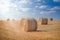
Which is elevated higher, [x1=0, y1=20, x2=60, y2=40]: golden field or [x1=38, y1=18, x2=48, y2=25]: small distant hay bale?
[x1=38, y1=18, x2=48, y2=25]: small distant hay bale

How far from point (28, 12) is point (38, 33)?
440mm

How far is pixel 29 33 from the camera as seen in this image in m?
2.51

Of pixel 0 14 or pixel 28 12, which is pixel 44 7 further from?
pixel 0 14

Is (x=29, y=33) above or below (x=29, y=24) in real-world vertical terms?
below

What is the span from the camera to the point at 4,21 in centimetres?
261

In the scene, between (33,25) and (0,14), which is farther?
(0,14)

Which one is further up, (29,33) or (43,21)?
(43,21)

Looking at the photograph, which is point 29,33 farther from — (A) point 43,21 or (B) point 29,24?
(A) point 43,21

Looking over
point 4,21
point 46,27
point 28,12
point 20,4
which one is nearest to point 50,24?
point 46,27

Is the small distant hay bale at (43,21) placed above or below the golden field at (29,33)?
above

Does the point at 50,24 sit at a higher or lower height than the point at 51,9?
lower

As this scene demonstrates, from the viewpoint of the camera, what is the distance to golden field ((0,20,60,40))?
8.12 feet

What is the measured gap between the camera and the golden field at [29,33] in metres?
2.47

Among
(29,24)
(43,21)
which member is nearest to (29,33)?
(29,24)
